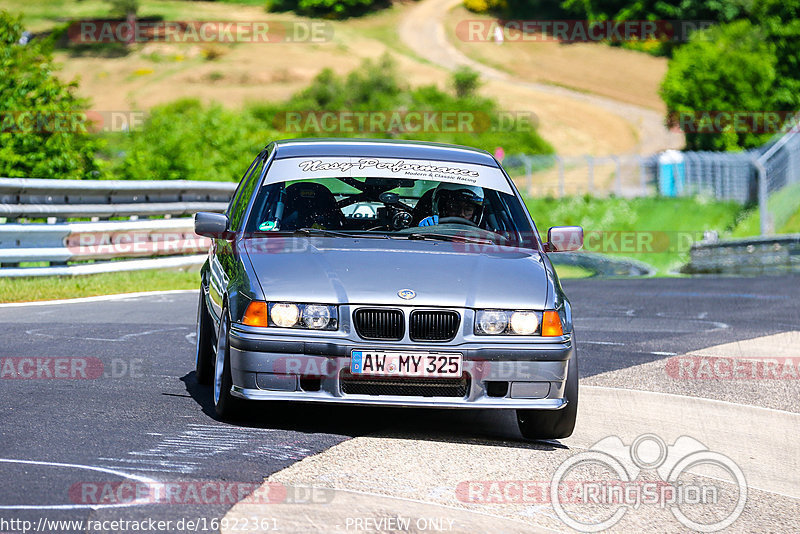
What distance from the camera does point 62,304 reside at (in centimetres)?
1338

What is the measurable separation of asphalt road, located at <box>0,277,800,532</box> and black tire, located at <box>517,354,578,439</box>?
0.18 m

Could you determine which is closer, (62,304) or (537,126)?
(62,304)

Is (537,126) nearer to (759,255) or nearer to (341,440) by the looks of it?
(759,255)

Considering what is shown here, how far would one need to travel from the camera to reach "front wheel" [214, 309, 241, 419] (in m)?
6.84

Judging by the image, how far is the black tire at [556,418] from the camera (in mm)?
6910

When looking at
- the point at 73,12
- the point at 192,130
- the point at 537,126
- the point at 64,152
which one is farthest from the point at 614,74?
the point at 64,152

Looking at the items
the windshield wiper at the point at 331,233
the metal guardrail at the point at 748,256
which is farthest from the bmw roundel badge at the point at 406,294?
the metal guardrail at the point at 748,256

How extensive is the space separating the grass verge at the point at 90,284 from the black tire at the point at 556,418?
8165mm

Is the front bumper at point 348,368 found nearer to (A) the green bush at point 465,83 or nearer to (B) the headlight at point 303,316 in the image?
(B) the headlight at point 303,316

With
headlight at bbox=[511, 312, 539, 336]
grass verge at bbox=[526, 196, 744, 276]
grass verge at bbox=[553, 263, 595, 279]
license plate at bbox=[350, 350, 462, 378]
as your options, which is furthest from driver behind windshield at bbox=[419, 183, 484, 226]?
grass verge at bbox=[526, 196, 744, 276]

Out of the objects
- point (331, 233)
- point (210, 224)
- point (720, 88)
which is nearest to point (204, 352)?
point (210, 224)

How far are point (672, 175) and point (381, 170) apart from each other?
39.1 metres

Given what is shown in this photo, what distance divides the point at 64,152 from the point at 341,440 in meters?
14.9

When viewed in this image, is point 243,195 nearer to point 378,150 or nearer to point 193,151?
point 378,150
